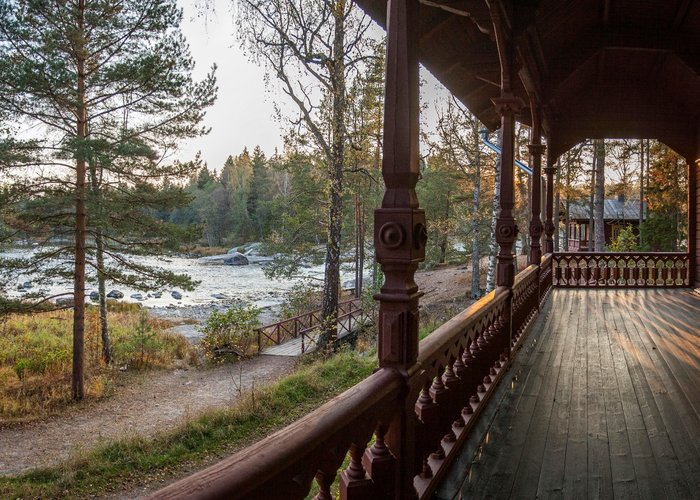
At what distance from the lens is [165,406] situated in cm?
1072

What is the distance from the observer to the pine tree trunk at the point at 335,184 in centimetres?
1250

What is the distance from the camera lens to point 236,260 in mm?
37125

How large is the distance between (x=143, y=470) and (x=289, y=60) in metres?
10.2

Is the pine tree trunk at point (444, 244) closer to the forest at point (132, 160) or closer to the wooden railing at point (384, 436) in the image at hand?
the forest at point (132, 160)

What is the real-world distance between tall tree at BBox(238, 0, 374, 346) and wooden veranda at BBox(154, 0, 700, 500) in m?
5.31

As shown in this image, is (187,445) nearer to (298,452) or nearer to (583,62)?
(298,452)

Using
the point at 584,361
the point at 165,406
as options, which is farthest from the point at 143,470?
the point at 584,361

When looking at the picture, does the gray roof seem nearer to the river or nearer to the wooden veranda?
the river

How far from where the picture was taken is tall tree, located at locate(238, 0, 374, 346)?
12.6 meters

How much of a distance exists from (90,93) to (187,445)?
8.57 m

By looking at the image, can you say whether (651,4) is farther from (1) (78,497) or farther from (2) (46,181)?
(2) (46,181)

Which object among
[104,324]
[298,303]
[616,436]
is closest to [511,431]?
[616,436]

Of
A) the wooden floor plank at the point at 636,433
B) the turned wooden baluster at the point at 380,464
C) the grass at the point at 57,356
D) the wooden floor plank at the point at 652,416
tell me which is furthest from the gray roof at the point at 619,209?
the turned wooden baluster at the point at 380,464

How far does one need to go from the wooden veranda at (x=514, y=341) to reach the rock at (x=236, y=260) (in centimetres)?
3029
